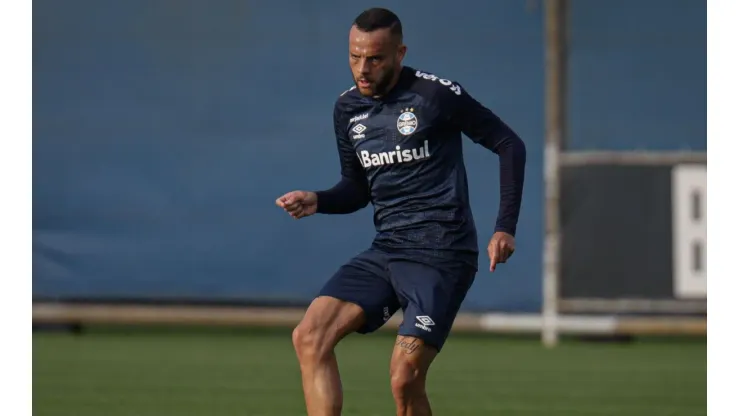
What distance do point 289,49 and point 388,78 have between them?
20.6ft

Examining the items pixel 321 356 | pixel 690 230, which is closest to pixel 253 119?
pixel 690 230

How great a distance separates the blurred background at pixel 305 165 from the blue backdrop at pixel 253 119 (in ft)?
0.05

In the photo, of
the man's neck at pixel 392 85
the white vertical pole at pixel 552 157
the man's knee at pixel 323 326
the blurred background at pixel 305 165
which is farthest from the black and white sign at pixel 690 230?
the man's knee at pixel 323 326

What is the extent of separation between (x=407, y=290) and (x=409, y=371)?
0.32 m

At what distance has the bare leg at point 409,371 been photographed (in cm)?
538

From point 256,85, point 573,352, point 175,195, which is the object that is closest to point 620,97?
point 573,352

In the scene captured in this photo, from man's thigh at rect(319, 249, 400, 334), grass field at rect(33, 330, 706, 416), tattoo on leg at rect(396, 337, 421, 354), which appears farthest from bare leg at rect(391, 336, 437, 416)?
grass field at rect(33, 330, 706, 416)

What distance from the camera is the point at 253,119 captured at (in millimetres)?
11727

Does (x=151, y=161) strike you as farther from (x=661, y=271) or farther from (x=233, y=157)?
(x=661, y=271)

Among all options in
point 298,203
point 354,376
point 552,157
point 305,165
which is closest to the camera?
point 298,203

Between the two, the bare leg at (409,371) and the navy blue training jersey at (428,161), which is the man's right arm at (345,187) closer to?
the navy blue training jersey at (428,161)

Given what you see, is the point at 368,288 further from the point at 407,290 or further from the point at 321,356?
the point at 321,356

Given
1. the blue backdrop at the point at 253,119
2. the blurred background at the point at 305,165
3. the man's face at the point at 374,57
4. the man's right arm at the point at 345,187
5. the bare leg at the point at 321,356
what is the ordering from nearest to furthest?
the bare leg at the point at 321,356 < the man's face at the point at 374,57 < the man's right arm at the point at 345,187 < the blurred background at the point at 305,165 < the blue backdrop at the point at 253,119

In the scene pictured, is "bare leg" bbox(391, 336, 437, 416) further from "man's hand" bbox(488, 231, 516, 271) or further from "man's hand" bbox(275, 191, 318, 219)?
"man's hand" bbox(275, 191, 318, 219)
